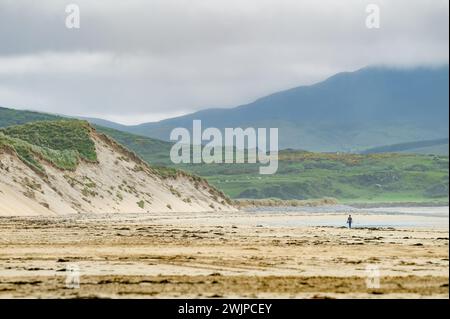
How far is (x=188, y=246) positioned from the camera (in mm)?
46156

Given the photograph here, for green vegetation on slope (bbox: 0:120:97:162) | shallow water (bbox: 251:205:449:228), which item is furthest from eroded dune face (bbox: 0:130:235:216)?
shallow water (bbox: 251:205:449:228)

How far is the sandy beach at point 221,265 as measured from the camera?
26906 mm

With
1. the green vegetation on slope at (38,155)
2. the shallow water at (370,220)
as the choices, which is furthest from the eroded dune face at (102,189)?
the shallow water at (370,220)

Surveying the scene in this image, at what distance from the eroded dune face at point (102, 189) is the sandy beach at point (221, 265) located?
37.9 meters

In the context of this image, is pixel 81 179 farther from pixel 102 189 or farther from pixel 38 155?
pixel 38 155

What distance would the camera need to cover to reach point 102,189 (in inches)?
4532

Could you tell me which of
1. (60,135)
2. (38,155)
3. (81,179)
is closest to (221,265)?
(38,155)

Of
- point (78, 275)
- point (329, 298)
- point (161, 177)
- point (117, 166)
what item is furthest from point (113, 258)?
point (161, 177)

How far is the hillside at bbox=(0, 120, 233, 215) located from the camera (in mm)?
98438

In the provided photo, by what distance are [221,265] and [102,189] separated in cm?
8114

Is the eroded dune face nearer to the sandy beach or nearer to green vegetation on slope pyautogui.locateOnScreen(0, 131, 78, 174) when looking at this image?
green vegetation on slope pyautogui.locateOnScreen(0, 131, 78, 174)

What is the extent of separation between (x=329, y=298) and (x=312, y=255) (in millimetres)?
14715

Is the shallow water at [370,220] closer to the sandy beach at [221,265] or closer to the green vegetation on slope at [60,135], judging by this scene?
the sandy beach at [221,265]
